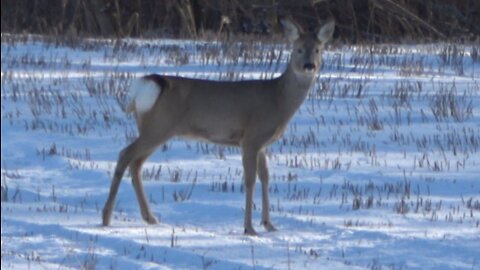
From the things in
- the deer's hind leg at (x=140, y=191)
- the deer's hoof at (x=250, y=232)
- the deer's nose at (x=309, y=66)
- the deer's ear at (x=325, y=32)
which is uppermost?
the deer's ear at (x=325, y=32)

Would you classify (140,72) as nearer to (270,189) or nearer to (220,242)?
(270,189)

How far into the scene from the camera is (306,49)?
9.65m

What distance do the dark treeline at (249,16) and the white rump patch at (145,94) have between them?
1889 cm

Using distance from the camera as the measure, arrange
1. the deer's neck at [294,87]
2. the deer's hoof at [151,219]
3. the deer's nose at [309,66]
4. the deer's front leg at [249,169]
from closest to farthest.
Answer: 1. the deer's hoof at [151,219]
2. the deer's front leg at [249,169]
3. the deer's nose at [309,66]
4. the deer's neck at [294,87]

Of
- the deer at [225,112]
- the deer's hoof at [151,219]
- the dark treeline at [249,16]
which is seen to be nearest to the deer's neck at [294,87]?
the deer at [225,112]

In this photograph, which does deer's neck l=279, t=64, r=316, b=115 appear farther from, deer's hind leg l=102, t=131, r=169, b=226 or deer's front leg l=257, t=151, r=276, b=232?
deer's hind leg l=102, t=131, r=169, b=226

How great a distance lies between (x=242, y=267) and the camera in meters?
7.61

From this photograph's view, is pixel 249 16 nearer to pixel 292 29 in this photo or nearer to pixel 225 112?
pixel 292 29

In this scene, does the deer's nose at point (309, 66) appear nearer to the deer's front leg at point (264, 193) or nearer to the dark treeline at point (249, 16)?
the deer's front leg at point (264, 193)

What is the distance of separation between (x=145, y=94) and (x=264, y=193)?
1109mm

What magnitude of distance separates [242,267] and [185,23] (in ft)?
68.0

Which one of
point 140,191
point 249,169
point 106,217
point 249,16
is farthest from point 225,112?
point 249,16

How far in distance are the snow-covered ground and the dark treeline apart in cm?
967

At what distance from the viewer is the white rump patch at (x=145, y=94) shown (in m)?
9.32
